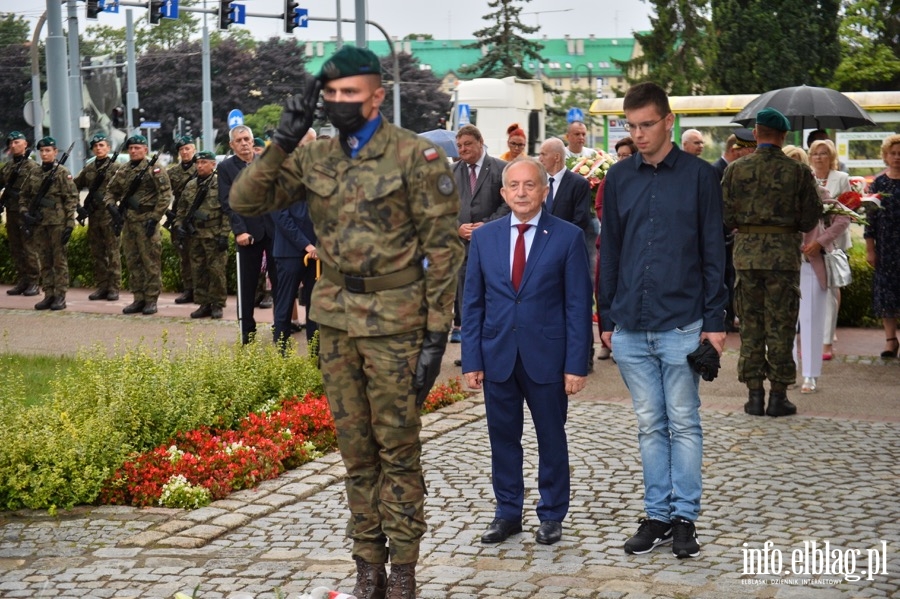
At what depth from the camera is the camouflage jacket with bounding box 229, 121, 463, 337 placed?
16.8 ft

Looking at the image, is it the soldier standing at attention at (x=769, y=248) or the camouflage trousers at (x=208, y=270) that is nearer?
the soldier standing at attention at (x=769, y=248)

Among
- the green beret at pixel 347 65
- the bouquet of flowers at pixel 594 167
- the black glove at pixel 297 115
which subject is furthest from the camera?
the bouquet of flowers at pixel 594 167

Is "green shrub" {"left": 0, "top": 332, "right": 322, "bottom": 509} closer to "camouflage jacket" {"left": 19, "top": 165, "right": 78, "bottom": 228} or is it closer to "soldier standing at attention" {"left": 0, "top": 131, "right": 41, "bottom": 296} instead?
"camouflage jacket" {"left": 19, "top": 165, "right": 78, "bottom": 228}

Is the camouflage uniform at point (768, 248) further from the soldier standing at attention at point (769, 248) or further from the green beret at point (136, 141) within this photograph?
the green beret at point (136, 141)

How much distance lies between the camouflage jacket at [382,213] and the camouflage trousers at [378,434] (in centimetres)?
11

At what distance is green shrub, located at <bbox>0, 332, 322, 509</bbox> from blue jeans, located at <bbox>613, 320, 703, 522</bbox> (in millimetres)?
2964

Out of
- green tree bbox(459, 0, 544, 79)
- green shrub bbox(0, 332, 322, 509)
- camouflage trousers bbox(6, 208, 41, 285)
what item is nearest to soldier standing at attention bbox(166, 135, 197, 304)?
camouflage trousers bbox(6, 208, 41, 285)

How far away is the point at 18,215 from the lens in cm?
1825

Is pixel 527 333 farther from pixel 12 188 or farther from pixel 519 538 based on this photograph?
pixel 12 188

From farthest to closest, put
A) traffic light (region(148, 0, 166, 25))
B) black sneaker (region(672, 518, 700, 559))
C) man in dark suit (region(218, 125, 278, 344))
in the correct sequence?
traffic light (region(148, 0, 166, 25)) < man in dark suit (region(218, 125, 278, 344)) < black sneaker (region(672, 518, 700, 559))

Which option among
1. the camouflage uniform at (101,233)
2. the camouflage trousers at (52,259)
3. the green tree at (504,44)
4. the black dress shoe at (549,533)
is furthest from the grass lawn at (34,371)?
the green tree at (504,44)

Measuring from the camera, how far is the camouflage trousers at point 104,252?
17.5 m

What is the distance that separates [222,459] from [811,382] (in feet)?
17.5

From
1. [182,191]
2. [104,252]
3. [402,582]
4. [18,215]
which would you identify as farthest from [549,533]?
[18,215]
